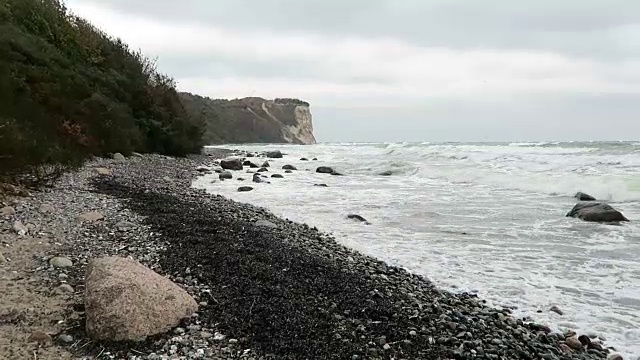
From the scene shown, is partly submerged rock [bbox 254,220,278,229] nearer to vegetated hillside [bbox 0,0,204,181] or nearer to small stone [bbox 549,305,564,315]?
vegetated hillside [bbox 0,0,204,181]

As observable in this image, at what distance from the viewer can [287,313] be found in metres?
5.37

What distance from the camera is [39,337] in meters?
4.31

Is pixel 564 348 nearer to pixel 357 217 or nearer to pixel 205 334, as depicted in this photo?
pixel 205 334

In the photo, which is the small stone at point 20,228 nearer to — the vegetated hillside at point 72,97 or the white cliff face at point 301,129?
the vegetated hillside at point 72,97

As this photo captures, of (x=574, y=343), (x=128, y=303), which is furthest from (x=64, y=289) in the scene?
(x=574, y=343)

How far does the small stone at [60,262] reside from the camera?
5977 mm

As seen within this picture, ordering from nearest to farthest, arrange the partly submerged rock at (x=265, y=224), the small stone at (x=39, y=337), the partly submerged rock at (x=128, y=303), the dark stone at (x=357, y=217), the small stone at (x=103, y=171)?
the small stone at (x=39, y=337) → the partly submerged rock at (x=128, y=303) → the partly submerged rock at (x=265, y=224) → the dark stone at (x=357, y=217) → the small stone at (x=103, y=171)

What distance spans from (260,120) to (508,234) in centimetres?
11535

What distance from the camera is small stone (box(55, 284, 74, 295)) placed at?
207 inches

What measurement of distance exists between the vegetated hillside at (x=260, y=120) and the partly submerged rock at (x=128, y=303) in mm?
98196

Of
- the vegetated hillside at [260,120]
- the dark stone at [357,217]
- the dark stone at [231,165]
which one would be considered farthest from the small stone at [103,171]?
the vegetated hillside at [260,120]

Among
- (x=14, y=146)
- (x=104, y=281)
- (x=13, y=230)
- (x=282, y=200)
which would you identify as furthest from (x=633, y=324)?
(x=282, y=200)

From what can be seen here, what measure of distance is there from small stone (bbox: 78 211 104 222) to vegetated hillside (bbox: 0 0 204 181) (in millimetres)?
1667

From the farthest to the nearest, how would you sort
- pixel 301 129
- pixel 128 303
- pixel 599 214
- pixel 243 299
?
pixel 301 129 < pixel 599 214 < pixel 243 299 < pixel 128 303
